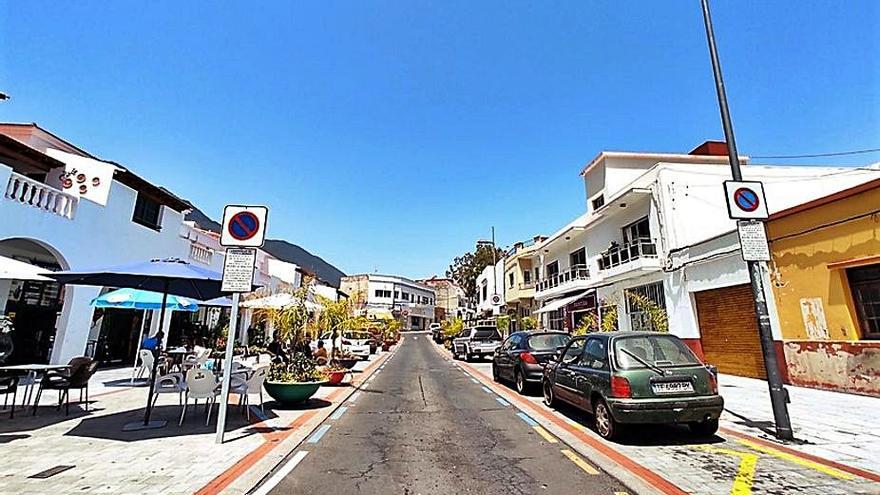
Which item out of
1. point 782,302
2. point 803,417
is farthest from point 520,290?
point 803,417

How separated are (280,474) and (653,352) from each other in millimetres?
5724

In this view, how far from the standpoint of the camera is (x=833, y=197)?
36.0 feet

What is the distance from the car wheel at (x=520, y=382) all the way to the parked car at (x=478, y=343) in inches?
418

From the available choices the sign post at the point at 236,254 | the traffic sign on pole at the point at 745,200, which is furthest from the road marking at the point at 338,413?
the traffic sign on pole at the point at 745,200

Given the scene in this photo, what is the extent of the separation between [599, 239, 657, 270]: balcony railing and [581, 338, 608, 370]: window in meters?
12.5

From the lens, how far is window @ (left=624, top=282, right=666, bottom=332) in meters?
18.5

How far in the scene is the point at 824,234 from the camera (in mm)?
11266

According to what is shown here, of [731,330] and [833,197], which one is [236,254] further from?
[731,330]

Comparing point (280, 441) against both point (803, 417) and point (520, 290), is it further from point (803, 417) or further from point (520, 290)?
point (520, 290)

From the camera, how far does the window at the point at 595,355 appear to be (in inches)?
279

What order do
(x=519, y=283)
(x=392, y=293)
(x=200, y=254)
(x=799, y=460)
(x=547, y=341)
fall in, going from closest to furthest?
(x=799, y=460)
(x=547, y=341)
(x=200, y=254)
(x=519, y=283)
(x=392, y=293)

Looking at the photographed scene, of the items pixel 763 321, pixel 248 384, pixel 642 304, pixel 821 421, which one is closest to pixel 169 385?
pixel 248 384

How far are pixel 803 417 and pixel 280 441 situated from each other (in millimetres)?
9440

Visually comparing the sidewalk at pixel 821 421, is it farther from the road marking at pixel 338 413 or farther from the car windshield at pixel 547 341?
the road marking at pixel 338 413
